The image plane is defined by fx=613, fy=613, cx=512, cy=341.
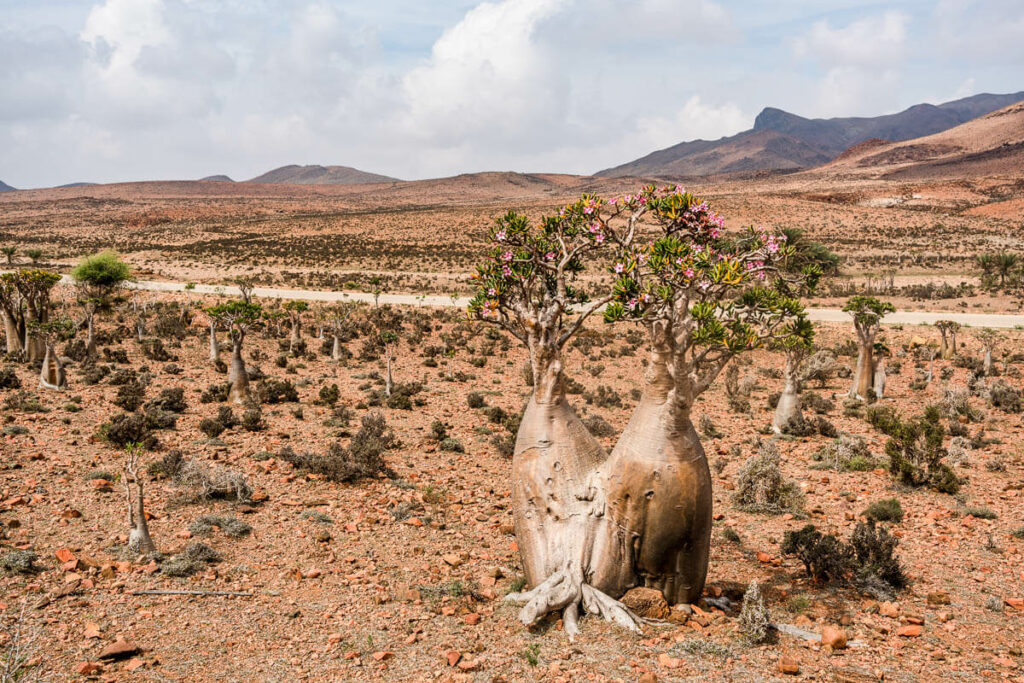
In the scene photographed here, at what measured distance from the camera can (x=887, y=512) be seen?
28.4 ft

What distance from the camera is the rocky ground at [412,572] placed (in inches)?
212

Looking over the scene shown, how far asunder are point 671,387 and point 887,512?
499 cm

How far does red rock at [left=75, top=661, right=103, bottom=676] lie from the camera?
5.18 meters

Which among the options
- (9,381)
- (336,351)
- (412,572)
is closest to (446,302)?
(336,351)

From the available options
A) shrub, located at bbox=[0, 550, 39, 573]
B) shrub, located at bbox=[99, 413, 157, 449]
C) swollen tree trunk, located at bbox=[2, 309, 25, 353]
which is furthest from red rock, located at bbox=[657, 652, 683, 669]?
swollen tree trunk, located at bbox=[2, 309, 25, 353]

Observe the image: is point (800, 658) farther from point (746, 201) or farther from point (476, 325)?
point (746, 201)

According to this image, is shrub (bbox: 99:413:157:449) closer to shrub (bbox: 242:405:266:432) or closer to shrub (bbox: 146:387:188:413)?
shrub (bbox: 242:405:266:432)

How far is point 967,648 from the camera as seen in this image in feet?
18.1

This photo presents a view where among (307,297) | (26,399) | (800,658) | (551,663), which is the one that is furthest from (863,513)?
(307,297)

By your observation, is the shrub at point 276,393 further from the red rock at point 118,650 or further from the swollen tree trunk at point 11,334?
the red rock at point 118,650

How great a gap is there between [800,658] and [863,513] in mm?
4265

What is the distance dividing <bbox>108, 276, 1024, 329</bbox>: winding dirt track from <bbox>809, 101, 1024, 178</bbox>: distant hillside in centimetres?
12365

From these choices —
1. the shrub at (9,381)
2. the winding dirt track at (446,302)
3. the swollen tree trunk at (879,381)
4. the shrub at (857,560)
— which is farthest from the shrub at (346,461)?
the winding dirt track at (446,302)

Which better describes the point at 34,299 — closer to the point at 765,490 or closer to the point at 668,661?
the point at 765,490
